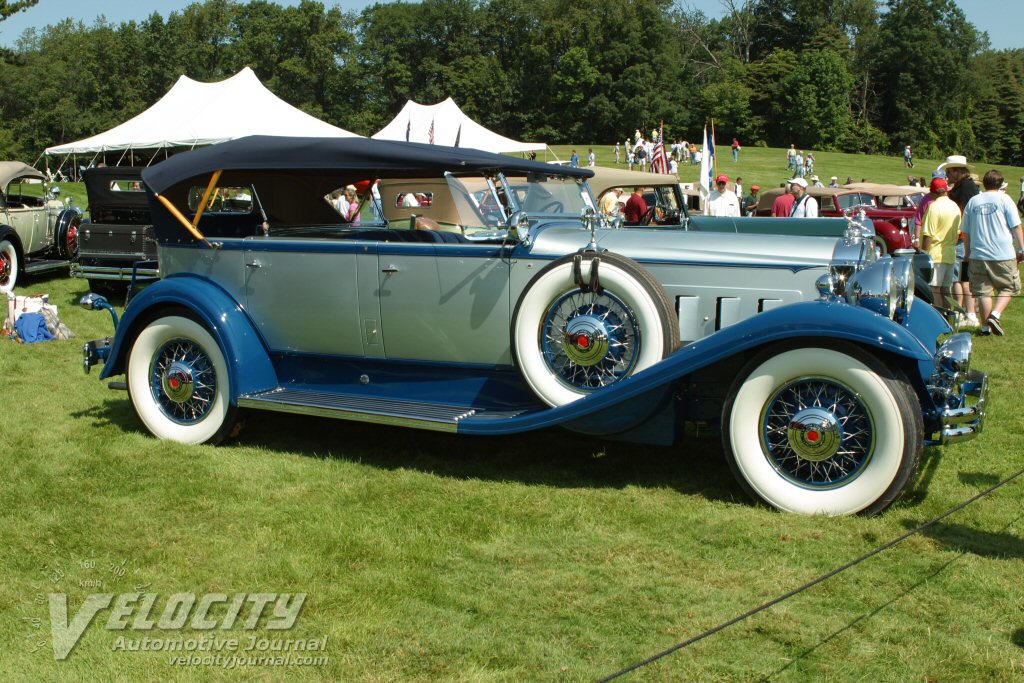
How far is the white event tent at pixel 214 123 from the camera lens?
1948 centimetres

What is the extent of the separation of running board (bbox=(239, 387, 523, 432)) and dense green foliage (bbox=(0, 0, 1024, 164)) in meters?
71.1

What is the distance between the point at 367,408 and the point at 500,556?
1493 millimetres

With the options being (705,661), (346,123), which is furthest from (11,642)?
(346,123)

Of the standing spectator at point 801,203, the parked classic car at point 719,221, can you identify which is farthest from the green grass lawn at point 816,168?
the parked classic car at point 719,221

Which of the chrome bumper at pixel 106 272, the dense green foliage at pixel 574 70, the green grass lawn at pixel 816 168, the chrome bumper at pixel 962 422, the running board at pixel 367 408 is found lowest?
the running board at pixel 367 408

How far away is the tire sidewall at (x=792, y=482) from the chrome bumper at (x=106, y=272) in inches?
382

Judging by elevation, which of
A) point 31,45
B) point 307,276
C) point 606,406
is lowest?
point 606,406

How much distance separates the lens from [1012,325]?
984 cm

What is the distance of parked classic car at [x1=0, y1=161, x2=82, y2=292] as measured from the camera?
43.2 ft

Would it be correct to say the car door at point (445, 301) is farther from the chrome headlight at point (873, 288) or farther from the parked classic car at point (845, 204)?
the parked classic car at point (845, 204)

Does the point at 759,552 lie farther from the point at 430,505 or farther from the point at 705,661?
the point at 430,505

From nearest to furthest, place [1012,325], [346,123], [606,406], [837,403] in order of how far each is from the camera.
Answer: [837,403]
[606,406]
[1012,325]
[346,123]

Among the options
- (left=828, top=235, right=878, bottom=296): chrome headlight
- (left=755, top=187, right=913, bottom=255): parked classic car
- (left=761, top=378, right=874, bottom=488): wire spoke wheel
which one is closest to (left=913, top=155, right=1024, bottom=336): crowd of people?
(left=828, top=235, right=878, bottom=296): chrome headlight

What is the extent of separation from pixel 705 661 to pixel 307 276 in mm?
3463
